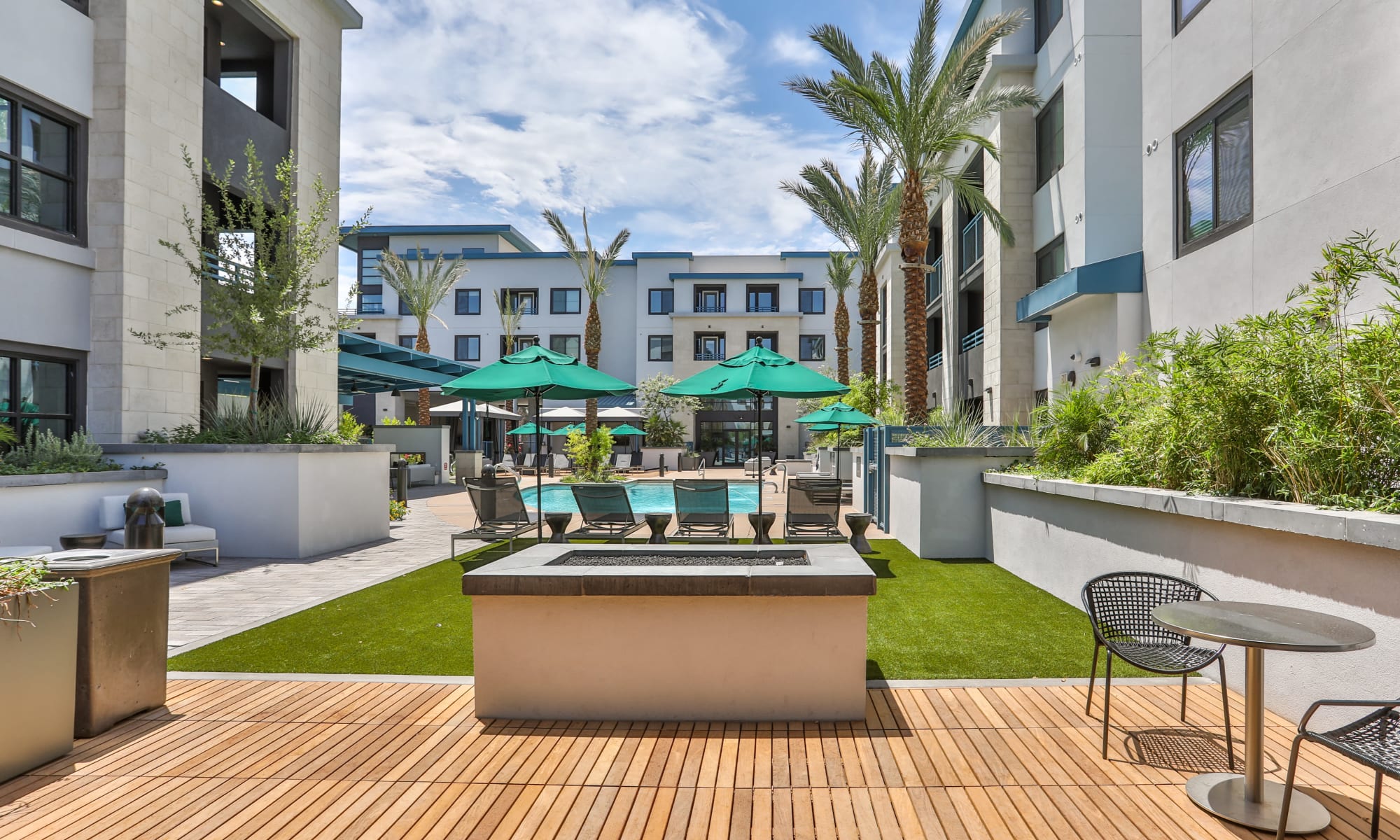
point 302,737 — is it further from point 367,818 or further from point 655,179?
point 655,179

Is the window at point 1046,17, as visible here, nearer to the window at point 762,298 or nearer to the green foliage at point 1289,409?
the green foliage at point 1289,409

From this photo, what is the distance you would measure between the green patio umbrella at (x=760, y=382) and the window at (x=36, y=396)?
8.19 m

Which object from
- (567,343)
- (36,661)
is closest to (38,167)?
(36,661)

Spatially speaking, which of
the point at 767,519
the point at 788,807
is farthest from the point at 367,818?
the point at 767,519

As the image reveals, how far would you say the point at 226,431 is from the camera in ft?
35.4

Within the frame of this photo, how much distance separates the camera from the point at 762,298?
42.8m

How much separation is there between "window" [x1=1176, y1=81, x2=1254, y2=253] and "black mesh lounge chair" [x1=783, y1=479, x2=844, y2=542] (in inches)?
223

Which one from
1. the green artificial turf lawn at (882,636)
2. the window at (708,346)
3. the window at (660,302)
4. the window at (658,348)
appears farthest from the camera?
the window at (660,302)

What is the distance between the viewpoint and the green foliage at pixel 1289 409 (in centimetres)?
411

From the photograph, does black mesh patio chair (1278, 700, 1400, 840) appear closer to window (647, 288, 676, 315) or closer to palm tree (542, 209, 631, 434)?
palm tree (542, 209, 631, 434)

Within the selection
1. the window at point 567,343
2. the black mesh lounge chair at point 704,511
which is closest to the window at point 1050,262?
the black mesh lounge chair at point 704,511

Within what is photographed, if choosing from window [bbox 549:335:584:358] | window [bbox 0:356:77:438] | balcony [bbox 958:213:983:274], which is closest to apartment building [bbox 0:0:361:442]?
window [bbox 0:356:77:438]

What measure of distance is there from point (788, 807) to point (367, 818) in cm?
179

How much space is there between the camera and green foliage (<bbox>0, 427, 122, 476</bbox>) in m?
8.66
